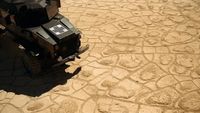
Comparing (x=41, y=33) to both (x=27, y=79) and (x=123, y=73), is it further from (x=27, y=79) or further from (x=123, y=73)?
(x=123, y=73)

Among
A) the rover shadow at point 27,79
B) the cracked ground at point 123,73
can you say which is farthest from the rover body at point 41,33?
the cracked ground at point 123,73

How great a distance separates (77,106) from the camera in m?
7.07

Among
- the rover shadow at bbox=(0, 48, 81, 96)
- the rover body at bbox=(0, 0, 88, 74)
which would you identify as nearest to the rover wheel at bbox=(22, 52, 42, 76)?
the rover body at bbox=(0, 0, 88, 74)

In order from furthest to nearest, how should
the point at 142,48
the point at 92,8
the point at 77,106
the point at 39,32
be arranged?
1. the point at 92,8
2. the point at 142,48
3. the point at 39,32
4. the point at 77,106

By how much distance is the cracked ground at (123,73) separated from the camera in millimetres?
7059

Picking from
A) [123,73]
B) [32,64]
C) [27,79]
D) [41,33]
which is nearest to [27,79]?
[27,79]

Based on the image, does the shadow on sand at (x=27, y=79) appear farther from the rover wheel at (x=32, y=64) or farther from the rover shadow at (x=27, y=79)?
the rover wheel at (x=32, y=64)

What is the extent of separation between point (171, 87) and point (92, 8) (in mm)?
5594

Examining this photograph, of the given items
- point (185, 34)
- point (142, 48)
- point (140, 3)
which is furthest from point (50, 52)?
point (140, 3)

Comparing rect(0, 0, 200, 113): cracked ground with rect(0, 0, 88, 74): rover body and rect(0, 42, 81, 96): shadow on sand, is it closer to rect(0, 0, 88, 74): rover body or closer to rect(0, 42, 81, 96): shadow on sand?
rect(0, 42, 81, 96): shadow on sand

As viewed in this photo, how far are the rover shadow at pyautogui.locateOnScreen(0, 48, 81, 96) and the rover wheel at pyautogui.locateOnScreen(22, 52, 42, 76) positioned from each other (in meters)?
0.14

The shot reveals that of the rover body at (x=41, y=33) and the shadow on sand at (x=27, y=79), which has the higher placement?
the rover body at (x=41, y=33)

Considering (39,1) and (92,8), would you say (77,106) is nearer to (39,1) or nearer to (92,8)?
(39,1)

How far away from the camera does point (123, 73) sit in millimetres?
8016
